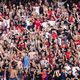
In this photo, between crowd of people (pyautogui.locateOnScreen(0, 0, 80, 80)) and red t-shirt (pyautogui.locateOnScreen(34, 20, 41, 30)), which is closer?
crowd of people (pyautogui.locateOnScreen(0, 0, 80, 80))

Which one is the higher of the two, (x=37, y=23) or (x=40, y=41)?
(x=37, y=23)

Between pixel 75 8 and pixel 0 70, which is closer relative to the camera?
pixel 0 70

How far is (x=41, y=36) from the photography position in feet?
106

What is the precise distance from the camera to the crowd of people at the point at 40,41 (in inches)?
1143

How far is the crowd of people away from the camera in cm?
2902

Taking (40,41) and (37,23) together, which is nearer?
(40,41)

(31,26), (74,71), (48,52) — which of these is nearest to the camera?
(74,71)

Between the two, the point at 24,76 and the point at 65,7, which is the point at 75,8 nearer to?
the point at 65,7

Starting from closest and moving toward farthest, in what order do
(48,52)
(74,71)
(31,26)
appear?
(74,71) < (48,52) < (31,26)

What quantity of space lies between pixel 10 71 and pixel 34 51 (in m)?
2.52

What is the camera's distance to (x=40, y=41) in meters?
31.9

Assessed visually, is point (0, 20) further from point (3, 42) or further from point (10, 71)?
point (10, 71)

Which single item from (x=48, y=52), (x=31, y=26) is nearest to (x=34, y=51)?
(x=48, y=52)

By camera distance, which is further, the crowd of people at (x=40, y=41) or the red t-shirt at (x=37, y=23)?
the red t-shirt at (x=37, y=23)
